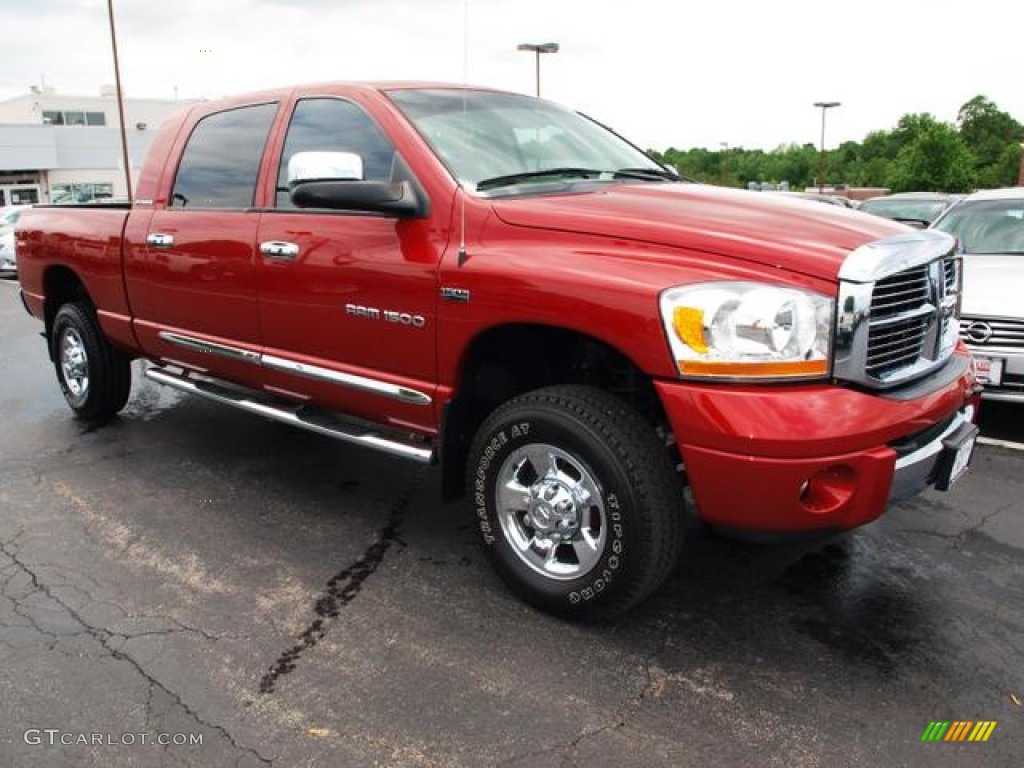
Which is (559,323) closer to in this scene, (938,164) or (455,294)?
(455,294)

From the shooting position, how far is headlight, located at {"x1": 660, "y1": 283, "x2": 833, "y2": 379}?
2.61m

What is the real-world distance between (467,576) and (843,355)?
1728mm

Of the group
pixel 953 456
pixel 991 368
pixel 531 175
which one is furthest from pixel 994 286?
pixel 531 175

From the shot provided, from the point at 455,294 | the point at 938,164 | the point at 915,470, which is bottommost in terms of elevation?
the point at 915,470

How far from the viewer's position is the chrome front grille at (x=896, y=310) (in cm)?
263

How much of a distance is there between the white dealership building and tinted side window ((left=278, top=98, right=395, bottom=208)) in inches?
1660

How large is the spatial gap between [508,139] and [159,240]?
2.05 m

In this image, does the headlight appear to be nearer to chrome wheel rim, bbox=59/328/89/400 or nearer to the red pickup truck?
the red pickup truck

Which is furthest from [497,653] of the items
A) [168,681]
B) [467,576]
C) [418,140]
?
[418,140]

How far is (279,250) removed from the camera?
3871 millimetres

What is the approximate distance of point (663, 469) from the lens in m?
2.84

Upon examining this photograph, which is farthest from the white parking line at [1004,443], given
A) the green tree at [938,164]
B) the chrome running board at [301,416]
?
the green tree at [938,164]

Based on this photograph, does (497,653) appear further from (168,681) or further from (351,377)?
(351,377)

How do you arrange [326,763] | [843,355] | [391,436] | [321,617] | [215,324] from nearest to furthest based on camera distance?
[326,763] < [843,355] < [321,617] < [391,436] < [215,324]
